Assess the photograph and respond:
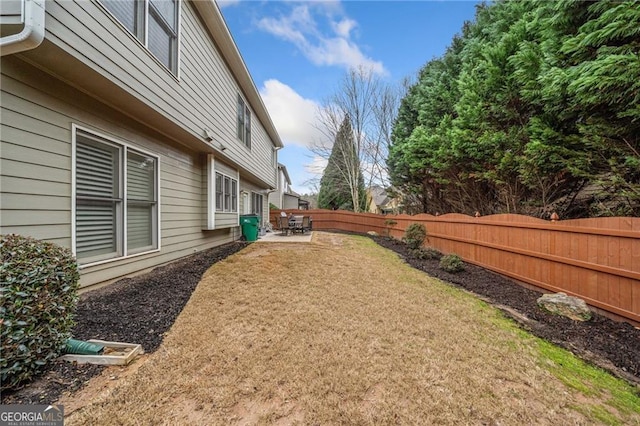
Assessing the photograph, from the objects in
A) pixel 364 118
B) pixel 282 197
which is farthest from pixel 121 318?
pixel 282 197

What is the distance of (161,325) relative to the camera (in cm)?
294

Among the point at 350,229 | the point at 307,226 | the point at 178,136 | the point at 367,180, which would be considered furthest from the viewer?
the point at 367,180

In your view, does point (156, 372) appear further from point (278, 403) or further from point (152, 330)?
point (278, 403)

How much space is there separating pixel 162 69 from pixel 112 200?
7.69 ft

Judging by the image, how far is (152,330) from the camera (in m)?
2.82

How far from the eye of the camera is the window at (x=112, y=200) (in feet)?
11.7

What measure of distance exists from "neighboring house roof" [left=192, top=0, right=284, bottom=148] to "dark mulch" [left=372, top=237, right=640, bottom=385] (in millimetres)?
7818

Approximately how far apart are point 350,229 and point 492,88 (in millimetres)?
11584

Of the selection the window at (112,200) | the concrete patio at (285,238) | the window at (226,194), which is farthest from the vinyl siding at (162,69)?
the concrete patio at (285,238)

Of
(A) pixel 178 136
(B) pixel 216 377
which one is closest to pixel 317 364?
(B) pixel 216 377

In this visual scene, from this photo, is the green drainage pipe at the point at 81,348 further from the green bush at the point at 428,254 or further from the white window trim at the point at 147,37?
the green bush at the point at 428,254

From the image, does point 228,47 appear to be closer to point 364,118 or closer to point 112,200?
point 112,200

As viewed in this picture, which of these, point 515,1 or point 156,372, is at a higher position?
point 515,1

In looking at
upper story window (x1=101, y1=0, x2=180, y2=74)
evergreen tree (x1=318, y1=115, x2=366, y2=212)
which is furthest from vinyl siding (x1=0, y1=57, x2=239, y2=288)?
evergreen tree (x1=318, y1=115, x2=366, y2=212)
